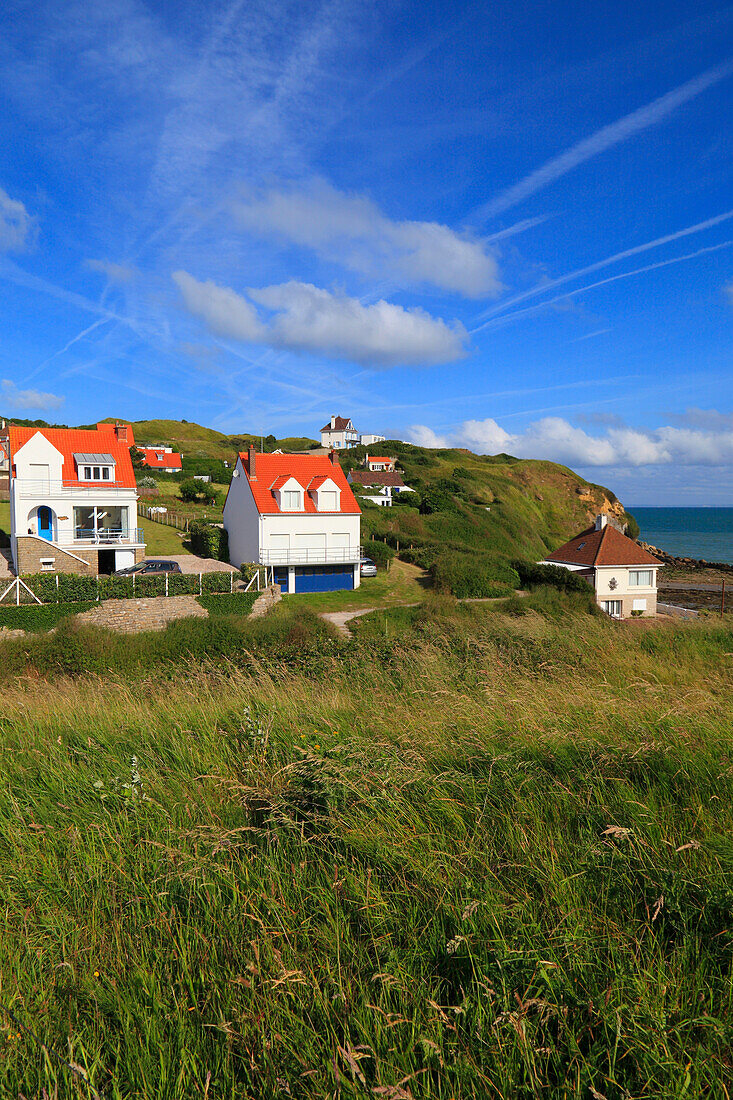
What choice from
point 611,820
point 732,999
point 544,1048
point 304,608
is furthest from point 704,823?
point 304,608

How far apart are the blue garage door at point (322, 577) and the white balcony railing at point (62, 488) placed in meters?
11.8

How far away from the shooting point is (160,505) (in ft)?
185

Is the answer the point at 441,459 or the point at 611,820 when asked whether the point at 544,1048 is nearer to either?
the point at 611,820

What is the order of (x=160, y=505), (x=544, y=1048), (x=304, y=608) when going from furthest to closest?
1. (x=160, y=505)
2. (x=304, y=608)
3. (x=544, y=1048)

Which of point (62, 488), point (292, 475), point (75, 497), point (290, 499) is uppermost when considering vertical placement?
point (292, 475)

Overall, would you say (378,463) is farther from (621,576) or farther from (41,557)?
(41,557)

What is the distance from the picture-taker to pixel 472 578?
3931 centimetres

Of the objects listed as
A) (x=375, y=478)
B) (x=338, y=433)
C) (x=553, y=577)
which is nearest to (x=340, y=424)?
(x=338, y=433)

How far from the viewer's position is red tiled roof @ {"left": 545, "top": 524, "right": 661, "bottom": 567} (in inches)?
1494

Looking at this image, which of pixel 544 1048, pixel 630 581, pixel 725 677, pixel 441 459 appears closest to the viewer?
pixel 544 1048

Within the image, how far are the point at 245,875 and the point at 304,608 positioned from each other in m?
27.9

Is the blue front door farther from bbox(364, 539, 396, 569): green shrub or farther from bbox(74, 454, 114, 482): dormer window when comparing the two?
bbox(364, 539, 396, 569): green shrub

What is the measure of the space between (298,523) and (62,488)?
45.8 feet

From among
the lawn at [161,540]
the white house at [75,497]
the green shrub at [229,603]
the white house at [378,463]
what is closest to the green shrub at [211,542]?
the lawn at [161,540]
